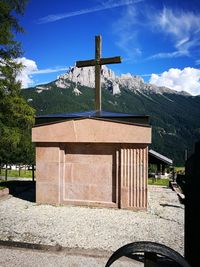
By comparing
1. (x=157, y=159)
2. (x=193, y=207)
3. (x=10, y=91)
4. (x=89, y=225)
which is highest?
(x=10, y=91)

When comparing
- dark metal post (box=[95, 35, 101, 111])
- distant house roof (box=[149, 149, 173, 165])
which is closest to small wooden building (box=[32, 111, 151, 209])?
dark metal post (box=[95, 35, 101, 111])

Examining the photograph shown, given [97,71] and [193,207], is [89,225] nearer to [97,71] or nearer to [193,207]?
[193,207]

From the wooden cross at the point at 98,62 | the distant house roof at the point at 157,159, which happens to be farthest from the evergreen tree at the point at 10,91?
the distant house roof at the point at 157,159

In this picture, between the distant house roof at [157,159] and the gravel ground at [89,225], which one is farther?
the distant house roof at [157,159]

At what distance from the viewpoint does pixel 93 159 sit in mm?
10602

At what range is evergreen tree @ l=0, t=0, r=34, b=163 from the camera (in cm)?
1472

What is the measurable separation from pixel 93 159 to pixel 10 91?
8674 millimetres

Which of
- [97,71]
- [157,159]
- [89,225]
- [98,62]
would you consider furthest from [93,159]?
[157,159]

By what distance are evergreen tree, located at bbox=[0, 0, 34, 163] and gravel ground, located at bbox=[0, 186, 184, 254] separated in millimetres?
5715

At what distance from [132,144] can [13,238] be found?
200 inches

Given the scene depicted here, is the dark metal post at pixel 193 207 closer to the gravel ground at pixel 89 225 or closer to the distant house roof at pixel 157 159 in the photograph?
the gravel ground at pixel 89 225

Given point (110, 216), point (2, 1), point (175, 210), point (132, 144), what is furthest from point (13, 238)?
point (2, 1)

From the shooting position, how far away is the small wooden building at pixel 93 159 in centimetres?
1001

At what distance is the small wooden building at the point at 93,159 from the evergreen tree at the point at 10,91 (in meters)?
5.26
